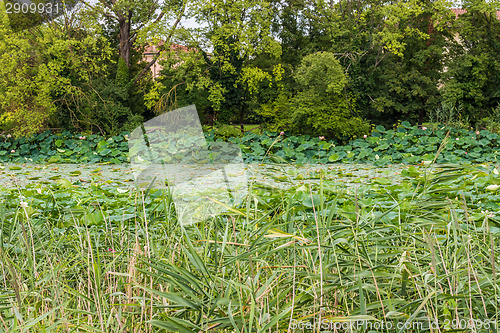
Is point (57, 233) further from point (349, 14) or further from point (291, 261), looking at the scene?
point (349, 14)

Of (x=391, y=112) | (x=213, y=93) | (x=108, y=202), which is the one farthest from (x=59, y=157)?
(x=391, y=112)

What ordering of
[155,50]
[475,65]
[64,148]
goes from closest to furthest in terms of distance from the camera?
[64,148], [475,65], [155,50]

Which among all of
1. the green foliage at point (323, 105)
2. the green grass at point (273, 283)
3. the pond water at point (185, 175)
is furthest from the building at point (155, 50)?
the green grass at point (273, 283)

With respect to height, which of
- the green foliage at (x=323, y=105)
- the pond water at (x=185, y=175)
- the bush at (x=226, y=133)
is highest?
the green foliage at (x=323, y=105)

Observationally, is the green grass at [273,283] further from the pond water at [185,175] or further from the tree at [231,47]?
the tree at [231,47]

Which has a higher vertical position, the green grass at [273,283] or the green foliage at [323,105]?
the green foliage at [323,105]

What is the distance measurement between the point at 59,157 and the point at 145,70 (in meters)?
3.74

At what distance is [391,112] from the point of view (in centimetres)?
923

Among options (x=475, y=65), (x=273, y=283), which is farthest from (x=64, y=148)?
(x=475, y=65)

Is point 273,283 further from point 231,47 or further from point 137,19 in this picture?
point 137,19

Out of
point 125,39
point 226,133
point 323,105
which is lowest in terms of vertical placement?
point 226,133

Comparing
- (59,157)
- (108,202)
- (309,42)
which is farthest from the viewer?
(309,42)

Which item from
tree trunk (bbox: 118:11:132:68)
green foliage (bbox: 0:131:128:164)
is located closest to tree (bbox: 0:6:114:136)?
green foliage (bbox: 0:131:128:164)

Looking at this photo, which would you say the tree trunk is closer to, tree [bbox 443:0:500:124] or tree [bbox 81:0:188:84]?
tree [bbox 81:0:188:84]
